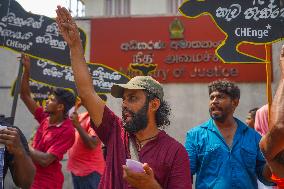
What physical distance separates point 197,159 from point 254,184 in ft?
1.64

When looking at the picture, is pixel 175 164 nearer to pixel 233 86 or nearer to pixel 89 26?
pixel 233 86

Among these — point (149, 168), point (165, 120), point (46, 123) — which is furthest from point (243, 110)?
point (149, 168)

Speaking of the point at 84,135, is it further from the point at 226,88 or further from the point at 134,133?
the point at 134,133

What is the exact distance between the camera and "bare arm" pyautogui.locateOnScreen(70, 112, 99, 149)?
18.5ft

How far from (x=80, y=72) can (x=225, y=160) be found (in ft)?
4.93

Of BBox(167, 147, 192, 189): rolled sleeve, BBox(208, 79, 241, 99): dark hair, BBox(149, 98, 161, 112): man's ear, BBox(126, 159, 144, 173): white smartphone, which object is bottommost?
BBox(167, 147, 192, 189): rolled sleeve

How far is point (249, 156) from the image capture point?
12.3ft

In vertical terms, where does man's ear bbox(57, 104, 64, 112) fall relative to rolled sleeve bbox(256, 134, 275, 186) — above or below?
above

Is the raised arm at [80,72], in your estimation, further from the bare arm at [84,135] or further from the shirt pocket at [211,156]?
the bare arm at [84,135]

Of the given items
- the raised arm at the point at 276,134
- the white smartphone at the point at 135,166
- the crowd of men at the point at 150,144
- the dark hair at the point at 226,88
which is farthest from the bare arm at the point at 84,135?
the raised arm at the point at 276,134

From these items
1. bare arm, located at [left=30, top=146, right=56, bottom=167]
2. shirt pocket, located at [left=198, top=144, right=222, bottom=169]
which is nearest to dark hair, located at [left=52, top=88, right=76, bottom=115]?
bare arm, located at [left=30, top=146, right=56, bottom=167]

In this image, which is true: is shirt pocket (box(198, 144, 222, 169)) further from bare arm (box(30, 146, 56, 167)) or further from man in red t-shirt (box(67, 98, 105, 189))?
man in red t-shirt (box(67, 98, 105, 189))

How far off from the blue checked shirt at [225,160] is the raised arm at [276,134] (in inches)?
56.1

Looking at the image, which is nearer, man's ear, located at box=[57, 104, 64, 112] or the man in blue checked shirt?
the man in blue checked shirt
